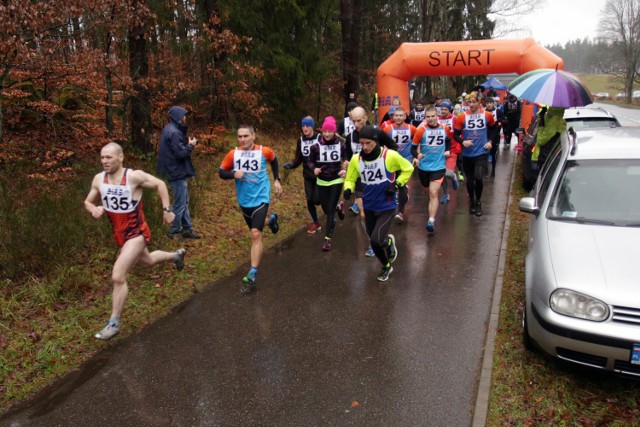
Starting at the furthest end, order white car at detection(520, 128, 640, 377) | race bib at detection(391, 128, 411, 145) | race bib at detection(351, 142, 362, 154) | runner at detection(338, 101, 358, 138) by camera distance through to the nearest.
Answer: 1. runner at detection(338, 101, 358, 138)
2. race bib at detection(391, 128, 411, 145)
3. race bib at detection(351, 142, 362, 154)
4. white car at detection(520, 128, 640, 377)

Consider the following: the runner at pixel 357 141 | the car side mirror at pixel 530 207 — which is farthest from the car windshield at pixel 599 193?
the runner at pixel 357 141

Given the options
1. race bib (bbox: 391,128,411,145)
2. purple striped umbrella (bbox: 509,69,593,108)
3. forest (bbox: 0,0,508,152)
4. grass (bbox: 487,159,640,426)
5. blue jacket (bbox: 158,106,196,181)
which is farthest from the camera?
race bib (bbox: 391,128,411,145)

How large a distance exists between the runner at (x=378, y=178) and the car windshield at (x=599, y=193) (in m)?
1.78

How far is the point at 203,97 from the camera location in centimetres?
1353

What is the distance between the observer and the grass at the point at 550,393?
11.6 ft

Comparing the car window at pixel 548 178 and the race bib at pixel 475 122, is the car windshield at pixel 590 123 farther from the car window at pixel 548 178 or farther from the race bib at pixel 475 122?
the car window at pixel 548 178

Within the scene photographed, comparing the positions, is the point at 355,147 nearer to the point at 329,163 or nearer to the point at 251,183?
the point at 329,163

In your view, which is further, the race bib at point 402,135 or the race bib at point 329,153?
the race bib at point 402,135

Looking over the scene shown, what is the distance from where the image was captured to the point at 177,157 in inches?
300

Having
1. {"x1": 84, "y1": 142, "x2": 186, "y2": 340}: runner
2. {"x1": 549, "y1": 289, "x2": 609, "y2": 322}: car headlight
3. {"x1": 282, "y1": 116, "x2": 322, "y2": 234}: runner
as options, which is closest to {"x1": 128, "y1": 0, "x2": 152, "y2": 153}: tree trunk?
{"x1": 282, "y1": 116, "x2": 322, "y2": 234}: runner

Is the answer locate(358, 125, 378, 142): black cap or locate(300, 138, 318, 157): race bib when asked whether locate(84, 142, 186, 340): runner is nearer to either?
locate(358, 125, 378, 142): black cap

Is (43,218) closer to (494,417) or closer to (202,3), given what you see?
(494,417)

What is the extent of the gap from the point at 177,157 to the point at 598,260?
237 inches

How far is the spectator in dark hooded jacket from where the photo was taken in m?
7.61
